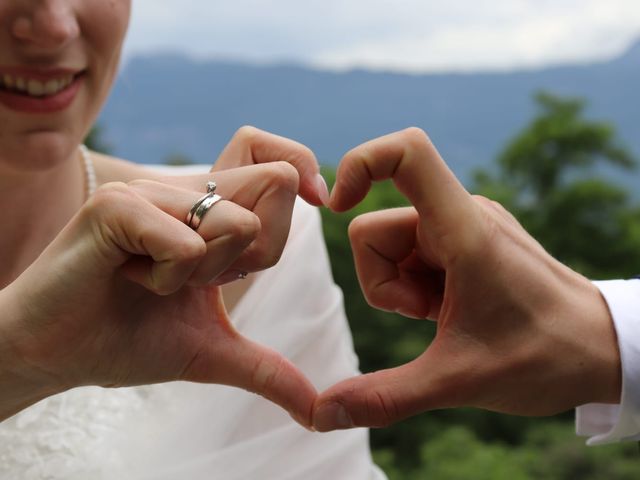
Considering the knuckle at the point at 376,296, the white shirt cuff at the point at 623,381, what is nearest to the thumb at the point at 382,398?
the knuckle at the point at 376,296

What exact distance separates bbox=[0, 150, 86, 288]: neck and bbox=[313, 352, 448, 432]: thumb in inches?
34.2

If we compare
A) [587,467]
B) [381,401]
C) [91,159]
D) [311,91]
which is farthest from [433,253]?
[311,91]

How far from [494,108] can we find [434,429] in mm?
5785

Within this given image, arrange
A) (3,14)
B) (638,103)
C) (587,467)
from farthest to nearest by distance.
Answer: (638,103) → (587,467) → (3,14)

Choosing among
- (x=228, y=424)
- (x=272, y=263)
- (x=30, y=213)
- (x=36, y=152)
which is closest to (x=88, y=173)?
(x=30, y=213)

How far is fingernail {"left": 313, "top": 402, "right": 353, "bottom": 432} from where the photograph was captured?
3.87 feet

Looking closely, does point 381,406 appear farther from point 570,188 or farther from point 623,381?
point 570,188

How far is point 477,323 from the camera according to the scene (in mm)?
1161

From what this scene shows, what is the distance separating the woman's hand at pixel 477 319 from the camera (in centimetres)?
112

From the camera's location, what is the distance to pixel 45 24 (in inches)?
58.3

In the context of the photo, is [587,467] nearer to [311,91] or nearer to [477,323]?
[477,323]

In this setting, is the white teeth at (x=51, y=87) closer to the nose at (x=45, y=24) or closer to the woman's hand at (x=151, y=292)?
the nose at (x=45, y=24)

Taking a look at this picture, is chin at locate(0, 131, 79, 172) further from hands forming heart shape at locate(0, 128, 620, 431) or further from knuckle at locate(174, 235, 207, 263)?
knuckle at locate(174, 235, 207, 263)

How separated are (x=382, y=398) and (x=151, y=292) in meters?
0.33
